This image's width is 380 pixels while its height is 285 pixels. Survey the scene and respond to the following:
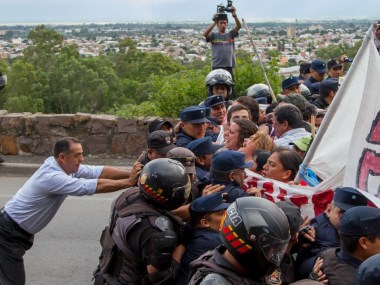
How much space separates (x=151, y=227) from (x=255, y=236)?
128 centimetres

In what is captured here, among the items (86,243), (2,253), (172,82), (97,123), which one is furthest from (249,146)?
(172,82)

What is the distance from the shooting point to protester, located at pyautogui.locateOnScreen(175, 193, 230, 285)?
174 inches

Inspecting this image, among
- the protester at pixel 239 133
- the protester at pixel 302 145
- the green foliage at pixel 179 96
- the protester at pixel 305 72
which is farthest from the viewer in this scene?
the green foliage at pixel 179 96

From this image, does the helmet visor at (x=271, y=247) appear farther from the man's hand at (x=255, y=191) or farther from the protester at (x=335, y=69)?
the protester at (x=335, y=69)

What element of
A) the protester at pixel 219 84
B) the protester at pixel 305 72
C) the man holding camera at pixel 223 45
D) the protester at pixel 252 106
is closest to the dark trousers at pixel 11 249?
the protester at pixel 252 106

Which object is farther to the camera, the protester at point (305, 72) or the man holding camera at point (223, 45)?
the man holding camera at point (223, 45)

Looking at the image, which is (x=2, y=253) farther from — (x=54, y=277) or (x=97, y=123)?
(x=97, y=123)

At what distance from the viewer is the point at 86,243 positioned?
8516 millimetres

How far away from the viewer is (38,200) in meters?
5.89

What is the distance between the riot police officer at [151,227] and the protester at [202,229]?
0.26 ft

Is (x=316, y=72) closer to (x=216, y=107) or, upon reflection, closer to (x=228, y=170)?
(x=216, y=107)

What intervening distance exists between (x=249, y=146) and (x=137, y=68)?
113 ft

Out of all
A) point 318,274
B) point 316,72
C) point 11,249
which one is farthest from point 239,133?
point 316,72

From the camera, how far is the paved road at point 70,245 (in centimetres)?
763
